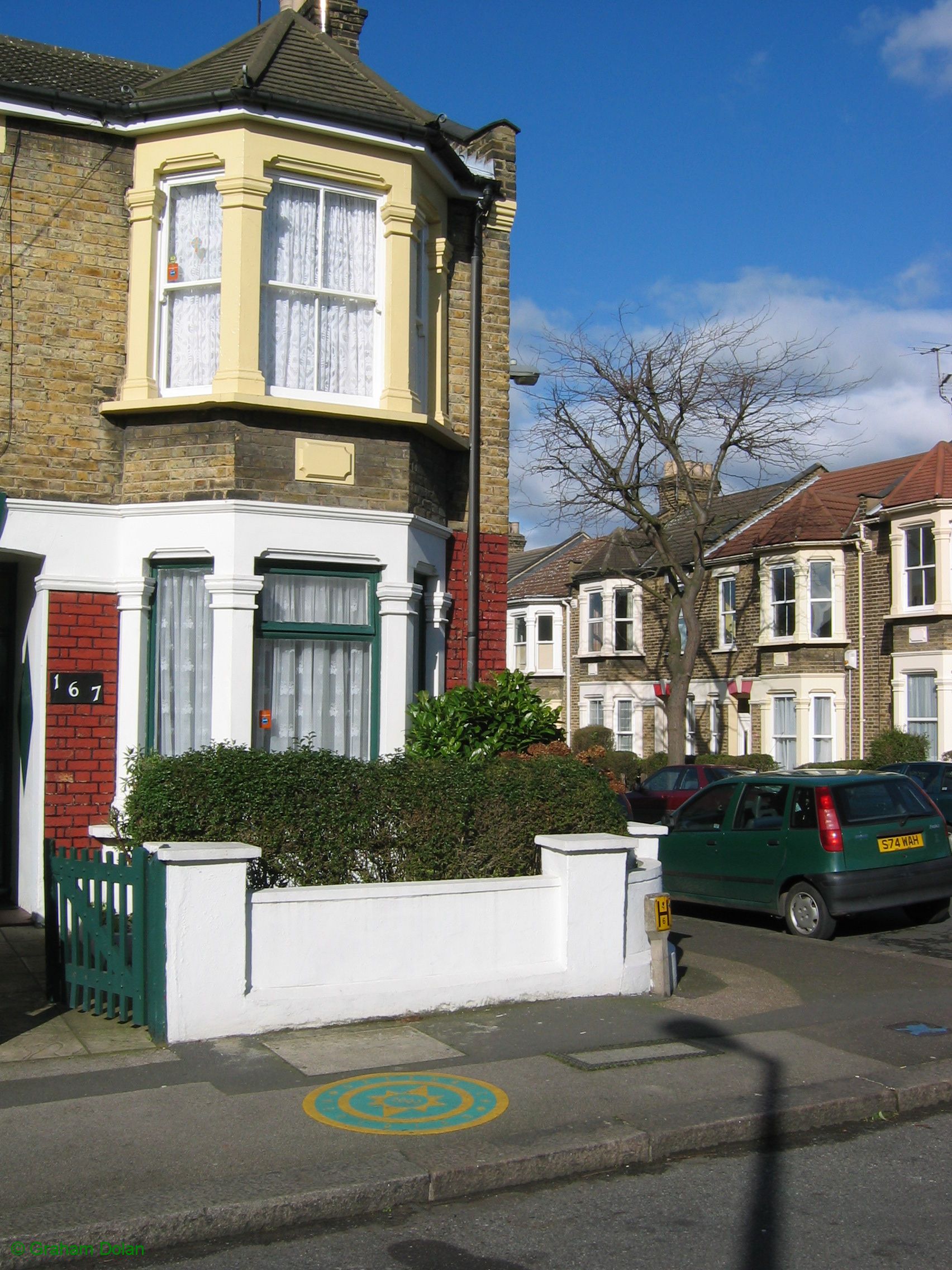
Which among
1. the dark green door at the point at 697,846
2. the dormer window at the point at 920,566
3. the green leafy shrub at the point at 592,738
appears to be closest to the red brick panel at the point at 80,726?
the dark green door at the point at 697,846

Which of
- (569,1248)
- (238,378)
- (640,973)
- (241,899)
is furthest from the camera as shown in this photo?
(238,378)

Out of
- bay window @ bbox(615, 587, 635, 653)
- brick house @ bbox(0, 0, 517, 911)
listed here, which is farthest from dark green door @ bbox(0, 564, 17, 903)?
bay window @ bbox(615, 587, 635, 653)

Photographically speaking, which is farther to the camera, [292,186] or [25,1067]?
[292,186]

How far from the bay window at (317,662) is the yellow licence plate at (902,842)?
4967 millimetres

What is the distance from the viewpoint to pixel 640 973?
856cm

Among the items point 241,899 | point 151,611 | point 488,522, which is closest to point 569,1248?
point 241,899

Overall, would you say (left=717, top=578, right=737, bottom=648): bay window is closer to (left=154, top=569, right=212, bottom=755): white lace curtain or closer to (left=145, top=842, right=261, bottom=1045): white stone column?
(left=154, top=569, right=212, bottom=755): white lace curtain

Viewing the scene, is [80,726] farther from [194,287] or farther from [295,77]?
[295,77]

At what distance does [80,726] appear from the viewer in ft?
33.5

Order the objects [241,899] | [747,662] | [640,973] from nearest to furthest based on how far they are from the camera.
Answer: [241,899] < [640,973] < [747,662]

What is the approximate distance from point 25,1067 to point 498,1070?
2529 millimetres

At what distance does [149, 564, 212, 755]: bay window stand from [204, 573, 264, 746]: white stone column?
0.23 m

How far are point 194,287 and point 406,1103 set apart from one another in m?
7.23

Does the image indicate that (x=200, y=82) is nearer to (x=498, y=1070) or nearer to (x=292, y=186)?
(x=292, y=186)
